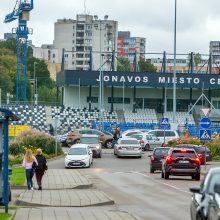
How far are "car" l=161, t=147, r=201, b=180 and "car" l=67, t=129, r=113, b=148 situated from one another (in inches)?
1168

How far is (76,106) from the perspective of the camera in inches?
3930

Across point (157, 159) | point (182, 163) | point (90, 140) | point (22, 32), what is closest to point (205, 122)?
point (157, 159)

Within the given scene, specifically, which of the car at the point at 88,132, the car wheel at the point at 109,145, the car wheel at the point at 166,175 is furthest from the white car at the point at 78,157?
the car wheel at the point at 109,145

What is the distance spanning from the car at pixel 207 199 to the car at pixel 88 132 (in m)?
51.8

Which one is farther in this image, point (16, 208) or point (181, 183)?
point (181, 183)

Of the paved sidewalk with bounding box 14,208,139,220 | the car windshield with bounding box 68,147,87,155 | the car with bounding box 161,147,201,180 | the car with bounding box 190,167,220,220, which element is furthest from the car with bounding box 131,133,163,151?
the car with bounding box 190,167,220,220

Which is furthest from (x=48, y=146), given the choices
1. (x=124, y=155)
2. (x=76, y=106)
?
(x=76, y=106)

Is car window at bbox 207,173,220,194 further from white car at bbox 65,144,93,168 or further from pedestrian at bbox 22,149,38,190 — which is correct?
white car at bbox 65,144,93,168

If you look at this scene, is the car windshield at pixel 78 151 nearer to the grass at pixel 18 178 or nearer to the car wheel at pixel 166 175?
the grass at pixel 18 178

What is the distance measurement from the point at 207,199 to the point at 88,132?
53309 mm

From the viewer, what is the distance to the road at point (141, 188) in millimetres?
22766

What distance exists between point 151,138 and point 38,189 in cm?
3709

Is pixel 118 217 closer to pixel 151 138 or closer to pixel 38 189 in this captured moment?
pixel 38 189

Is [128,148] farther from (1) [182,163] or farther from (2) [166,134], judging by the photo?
(1) [182,163]
